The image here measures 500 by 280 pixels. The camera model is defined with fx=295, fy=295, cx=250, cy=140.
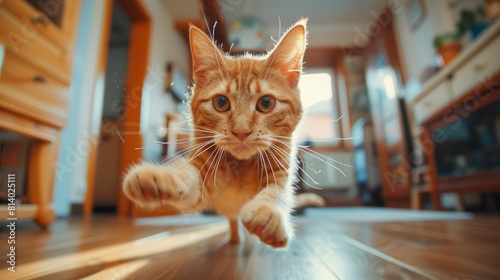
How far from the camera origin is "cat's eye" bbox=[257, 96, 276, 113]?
45 cm

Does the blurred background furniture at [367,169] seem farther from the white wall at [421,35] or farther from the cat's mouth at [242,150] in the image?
the cat's mouth at [242,150]

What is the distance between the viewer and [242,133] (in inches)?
16.6

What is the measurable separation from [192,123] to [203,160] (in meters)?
0.06

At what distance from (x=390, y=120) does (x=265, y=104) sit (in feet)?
9.08

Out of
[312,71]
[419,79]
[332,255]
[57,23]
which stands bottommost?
[332,255]

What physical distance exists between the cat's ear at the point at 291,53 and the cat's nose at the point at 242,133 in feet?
0.38

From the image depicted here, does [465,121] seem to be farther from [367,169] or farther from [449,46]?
[367,169]

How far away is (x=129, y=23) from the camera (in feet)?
2.03

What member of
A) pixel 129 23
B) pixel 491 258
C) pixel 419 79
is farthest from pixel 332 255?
pixel 419 79

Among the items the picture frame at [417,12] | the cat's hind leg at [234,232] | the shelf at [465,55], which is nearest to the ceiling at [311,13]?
the cat's hind leg at [234,232]

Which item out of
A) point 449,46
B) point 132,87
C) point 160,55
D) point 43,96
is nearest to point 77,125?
point 43,96

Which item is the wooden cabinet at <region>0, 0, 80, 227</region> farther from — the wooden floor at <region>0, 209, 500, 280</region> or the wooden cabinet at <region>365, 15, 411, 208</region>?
the wooden cabinet at <region>365, 15, 411, 208</region>

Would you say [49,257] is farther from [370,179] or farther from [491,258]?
[370,179]

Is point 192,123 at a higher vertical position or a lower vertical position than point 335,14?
lower
